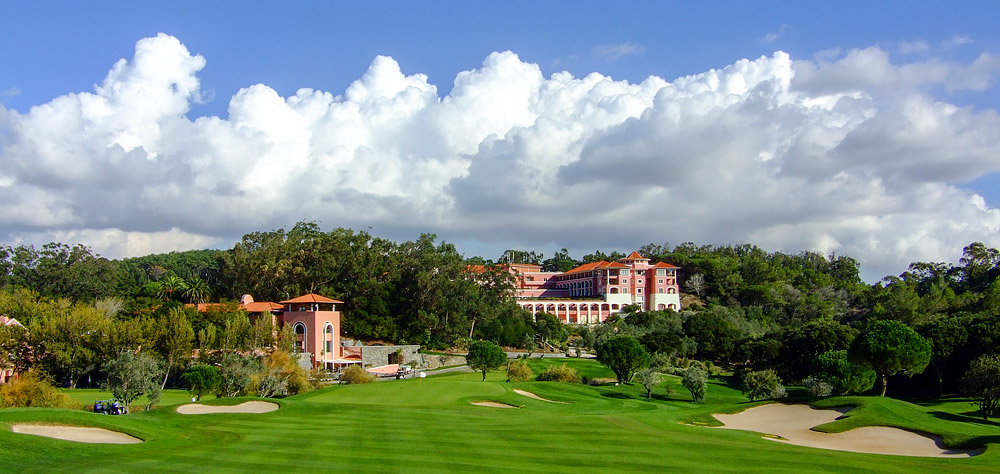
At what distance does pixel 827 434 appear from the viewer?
27453 mm

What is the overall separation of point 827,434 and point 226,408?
85.6ft

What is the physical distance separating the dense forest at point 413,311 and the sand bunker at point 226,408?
18.9 metres

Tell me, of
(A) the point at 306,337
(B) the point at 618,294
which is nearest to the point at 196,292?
(A) the point at 306,337

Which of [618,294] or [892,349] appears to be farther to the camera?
[618,294]

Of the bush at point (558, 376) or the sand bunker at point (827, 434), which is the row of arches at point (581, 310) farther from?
the sand bunker at point (827, 434)

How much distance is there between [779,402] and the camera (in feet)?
116

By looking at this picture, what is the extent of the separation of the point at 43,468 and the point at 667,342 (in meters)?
62.2

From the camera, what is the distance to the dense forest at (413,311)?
50812 mm

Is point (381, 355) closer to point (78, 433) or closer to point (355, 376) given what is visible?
point (355, 376)

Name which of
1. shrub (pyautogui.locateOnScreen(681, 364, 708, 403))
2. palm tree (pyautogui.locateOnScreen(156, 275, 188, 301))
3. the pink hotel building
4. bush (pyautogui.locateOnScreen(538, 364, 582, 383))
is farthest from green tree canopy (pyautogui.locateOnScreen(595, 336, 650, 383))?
the pink hotel building

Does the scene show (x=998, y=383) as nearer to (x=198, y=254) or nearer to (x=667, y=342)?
(x=667, y=342)

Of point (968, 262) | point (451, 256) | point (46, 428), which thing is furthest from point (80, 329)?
point (968, 262)

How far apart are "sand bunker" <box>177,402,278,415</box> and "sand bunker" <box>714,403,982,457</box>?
69.5 ft

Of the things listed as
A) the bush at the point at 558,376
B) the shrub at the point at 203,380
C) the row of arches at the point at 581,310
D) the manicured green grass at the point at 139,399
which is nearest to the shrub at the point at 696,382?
the bush at the point at 558,376
